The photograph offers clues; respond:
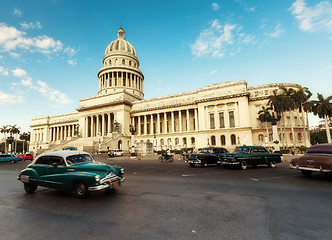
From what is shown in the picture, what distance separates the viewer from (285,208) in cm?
522

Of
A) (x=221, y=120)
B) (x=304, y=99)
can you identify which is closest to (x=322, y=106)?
(x=304, y=99)

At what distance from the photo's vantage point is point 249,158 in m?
14.3

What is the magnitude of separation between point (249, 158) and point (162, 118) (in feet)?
151

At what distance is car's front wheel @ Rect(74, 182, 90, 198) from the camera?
21.1ft

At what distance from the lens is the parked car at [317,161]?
30.2 ft

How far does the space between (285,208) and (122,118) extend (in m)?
52.8

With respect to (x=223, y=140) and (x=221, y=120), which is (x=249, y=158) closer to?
(x=223, y=140)

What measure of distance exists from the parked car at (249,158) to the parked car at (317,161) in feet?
12.0

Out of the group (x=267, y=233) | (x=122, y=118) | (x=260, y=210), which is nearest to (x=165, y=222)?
(x=267, y=233)

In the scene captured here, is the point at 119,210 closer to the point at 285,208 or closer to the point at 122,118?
the point at 285,208

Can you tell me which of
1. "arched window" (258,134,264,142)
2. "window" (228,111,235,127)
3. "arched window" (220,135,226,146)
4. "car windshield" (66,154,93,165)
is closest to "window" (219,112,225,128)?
"window" (228,111,235,127)

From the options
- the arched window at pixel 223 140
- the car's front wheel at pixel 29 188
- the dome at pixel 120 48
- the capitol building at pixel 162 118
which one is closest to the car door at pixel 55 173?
the car's front wheel at pixel 29 188

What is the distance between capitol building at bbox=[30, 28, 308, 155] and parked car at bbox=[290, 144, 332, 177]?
93.1 feet

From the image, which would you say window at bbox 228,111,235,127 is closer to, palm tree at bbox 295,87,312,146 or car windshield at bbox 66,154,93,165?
palm tree at bbox 295,87,312,146
